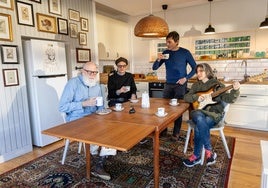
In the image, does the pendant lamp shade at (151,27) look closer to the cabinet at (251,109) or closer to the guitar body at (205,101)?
the guitar body at (205,101)

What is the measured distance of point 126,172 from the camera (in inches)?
86.6

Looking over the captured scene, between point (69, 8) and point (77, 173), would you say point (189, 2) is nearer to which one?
point (69, 8)

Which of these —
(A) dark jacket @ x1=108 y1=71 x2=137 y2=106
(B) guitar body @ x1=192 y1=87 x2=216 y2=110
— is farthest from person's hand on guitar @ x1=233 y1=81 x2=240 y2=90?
(A) dark jacket @ x1=108 y1=71 x2=137 y2=106

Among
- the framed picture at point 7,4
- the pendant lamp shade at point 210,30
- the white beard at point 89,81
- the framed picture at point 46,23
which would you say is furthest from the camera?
the pendant lamp shade at point 210,30

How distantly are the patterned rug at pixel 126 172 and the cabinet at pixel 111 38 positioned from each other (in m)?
2.47

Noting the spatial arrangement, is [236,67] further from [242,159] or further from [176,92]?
[242,159]

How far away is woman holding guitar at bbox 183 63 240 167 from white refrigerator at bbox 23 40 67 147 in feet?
6.53

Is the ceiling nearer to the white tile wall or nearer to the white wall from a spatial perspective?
the white wall

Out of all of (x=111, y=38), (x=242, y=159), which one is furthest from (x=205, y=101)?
(x=111, y=38)

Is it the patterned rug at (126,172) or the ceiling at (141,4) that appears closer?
the patterned rug at (126,172)

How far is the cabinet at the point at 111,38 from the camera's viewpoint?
168 inches

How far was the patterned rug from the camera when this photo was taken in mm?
1992

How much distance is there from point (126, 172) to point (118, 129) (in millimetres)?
872

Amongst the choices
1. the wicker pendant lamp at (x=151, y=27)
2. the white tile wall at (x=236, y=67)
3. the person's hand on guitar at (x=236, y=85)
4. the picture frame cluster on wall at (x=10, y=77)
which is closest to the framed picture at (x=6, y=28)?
the picture frame cluster on wall at (x=10, y=77)
